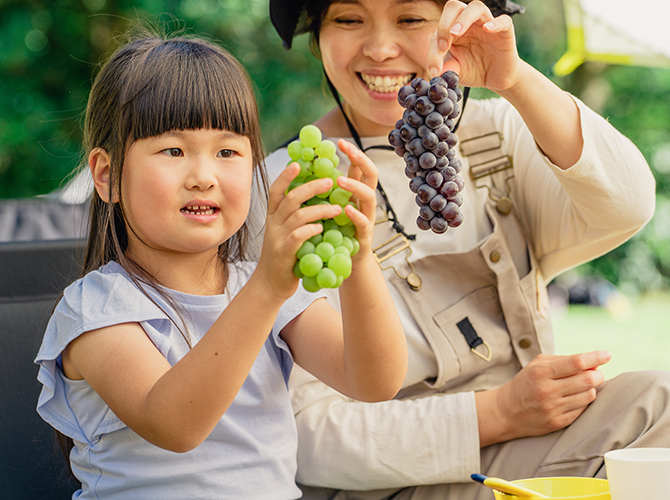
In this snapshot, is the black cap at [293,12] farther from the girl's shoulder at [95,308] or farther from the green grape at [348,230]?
the green grape at [348,230]

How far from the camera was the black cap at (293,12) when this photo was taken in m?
2.00

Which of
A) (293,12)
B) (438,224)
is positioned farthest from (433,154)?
(293,12)

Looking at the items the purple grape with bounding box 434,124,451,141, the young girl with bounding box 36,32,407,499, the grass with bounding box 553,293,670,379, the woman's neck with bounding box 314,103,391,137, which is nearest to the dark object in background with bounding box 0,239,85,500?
the young girl with bounding box 36,32,407,499

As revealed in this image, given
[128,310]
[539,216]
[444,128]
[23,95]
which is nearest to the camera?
[444,128]

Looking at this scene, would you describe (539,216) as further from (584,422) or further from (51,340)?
(51,340)

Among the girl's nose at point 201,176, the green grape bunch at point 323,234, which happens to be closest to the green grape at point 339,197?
the green grape bunch at point 323,234

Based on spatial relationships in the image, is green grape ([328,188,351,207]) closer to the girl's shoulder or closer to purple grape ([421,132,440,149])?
purple grape ([421,132,440,149])

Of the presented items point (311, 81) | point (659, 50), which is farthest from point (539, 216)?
point (311, 81)

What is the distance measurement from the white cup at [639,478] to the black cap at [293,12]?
129cm

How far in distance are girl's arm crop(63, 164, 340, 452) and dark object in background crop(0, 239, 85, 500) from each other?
0.62 m

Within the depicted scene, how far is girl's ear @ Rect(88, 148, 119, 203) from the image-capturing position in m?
1.54

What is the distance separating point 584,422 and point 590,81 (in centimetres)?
764

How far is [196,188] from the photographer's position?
139 cm

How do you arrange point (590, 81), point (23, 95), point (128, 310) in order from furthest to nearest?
point (590, 81)
point (23, 95)
point (128, 310)
